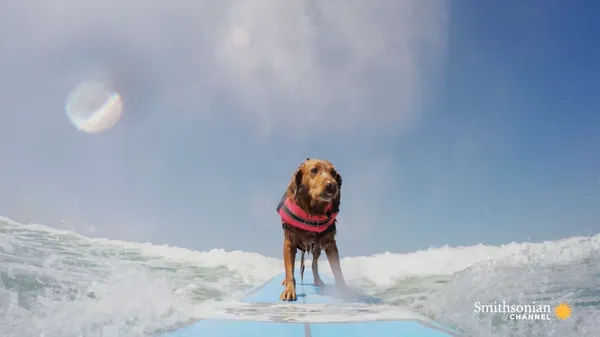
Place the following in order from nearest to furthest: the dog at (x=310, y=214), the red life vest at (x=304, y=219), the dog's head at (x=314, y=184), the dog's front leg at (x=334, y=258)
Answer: the dog's head at (x=314, y=184), the dog at (x=310, y=214), the red life vest at (x=304, y=219), the dog's front leg at (x=334, y=258)

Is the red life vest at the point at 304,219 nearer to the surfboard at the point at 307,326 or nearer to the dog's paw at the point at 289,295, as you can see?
the dog's paw at the point at 289,295

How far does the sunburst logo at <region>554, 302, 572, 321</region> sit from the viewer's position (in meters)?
4.08

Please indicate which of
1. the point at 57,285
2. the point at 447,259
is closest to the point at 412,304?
the point at 57,285

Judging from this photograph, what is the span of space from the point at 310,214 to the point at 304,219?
11 centimetres

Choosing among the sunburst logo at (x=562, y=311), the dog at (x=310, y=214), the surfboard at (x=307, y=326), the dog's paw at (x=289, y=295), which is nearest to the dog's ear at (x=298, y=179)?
the dog at (x=310, y=214)

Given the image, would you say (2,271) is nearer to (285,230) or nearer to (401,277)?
(285,230)

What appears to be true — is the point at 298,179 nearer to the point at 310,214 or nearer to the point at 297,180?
the point at 297,180

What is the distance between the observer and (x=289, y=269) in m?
5.14

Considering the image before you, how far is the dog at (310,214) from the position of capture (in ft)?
17.1

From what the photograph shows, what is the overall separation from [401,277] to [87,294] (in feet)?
32.2

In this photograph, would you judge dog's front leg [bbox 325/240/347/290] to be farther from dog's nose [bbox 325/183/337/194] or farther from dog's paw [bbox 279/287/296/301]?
dog's nose [bbox 325/183/337/194]

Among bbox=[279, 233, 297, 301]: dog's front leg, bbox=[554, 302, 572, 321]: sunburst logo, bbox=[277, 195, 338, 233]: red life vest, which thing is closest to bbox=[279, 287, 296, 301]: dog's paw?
bbox=[279, 233, 297, 301]: dog's front leg

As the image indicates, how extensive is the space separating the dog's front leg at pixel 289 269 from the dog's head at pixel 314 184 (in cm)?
62

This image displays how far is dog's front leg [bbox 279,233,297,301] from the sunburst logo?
294 centimetres
